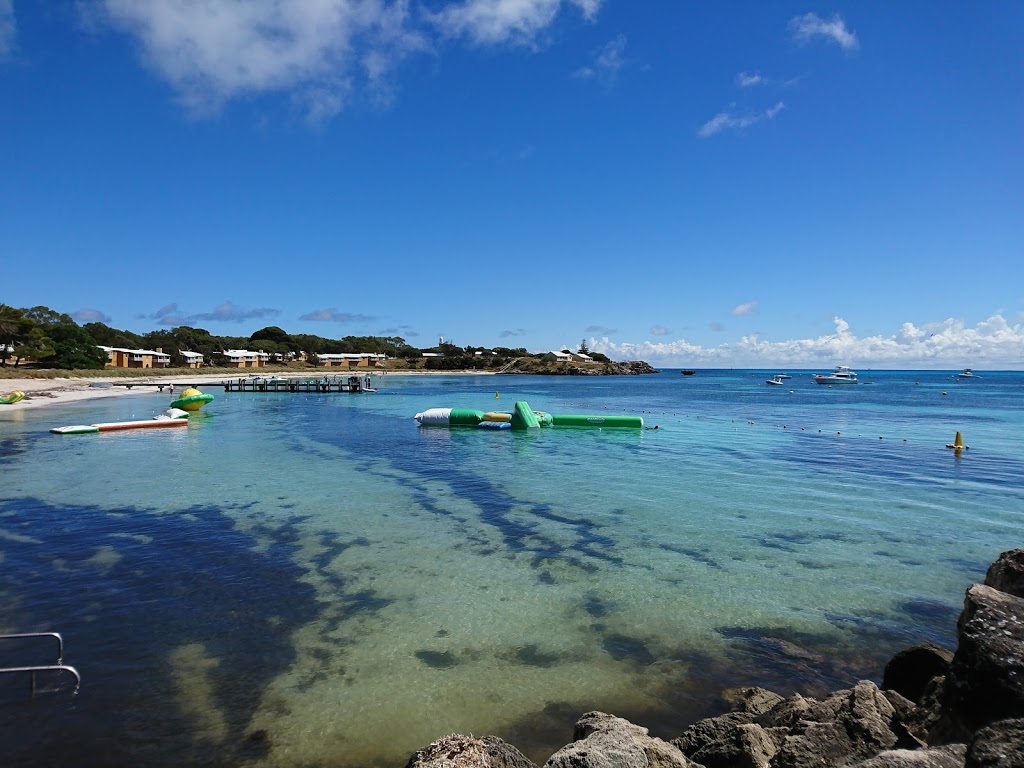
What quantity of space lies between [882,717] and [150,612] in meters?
7.57

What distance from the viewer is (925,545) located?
402 inches

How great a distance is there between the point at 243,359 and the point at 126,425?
82.3m

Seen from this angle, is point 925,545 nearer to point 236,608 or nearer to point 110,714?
point 236,608


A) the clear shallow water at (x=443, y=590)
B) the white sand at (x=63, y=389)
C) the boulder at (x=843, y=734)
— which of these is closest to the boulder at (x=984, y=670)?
the boulder at (x=843, y=734)

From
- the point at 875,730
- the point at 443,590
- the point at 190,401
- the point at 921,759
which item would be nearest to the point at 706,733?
the point at 875,730

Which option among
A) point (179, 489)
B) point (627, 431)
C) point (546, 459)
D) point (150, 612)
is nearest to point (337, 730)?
point (150, 612)

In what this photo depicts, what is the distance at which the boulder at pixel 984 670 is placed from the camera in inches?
123

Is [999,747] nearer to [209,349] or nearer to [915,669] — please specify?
[915,669]

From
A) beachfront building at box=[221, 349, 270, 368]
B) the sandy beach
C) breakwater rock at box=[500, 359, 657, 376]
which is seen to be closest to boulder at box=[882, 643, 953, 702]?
the sandy beach

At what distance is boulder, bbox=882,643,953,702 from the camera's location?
4727 millimetres

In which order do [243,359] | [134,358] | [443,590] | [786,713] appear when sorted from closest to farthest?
1. [786,713]
2. [443,590]
3. [134,358]
4. [243,359]

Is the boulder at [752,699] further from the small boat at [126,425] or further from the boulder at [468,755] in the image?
the small boat at [126,425]

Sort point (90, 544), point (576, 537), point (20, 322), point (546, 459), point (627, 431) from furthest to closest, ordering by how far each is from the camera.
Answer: point (20, 322), point (627, 431), point (546, 459), point (576, 537), point (90, 544)

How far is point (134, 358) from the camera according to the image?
266 feet
